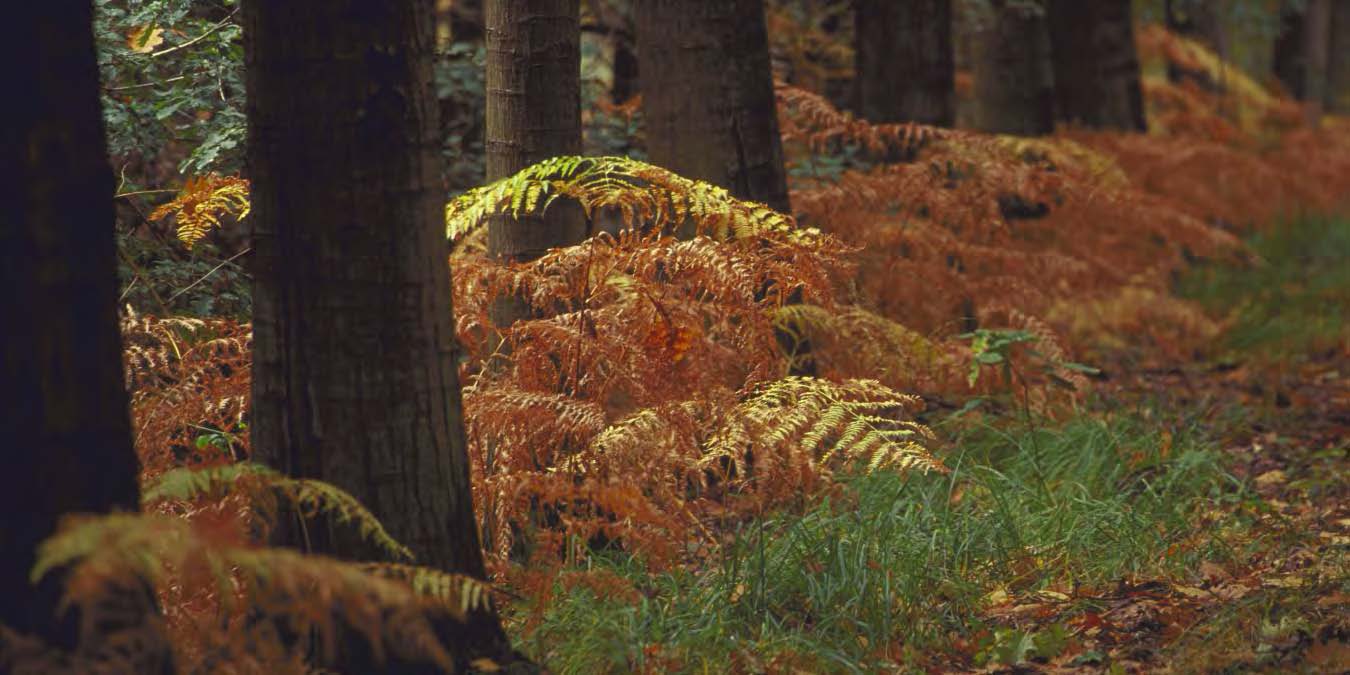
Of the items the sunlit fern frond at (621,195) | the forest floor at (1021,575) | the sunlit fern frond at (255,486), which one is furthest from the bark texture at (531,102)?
the sunlit fern frond at (255,486)

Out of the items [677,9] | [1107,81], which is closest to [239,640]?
[677,9]

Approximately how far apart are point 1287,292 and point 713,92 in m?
6.29

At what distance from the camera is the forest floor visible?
3348 millimetres

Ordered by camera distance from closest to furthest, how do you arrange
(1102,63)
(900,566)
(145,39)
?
(900,566) → (145,39) → (1102,63)

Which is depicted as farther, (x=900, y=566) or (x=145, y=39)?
(x=145, y=39)

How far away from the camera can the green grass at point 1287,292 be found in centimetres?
830

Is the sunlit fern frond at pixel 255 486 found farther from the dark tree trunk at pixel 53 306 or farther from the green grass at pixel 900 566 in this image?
the green grass at pixel 900 566

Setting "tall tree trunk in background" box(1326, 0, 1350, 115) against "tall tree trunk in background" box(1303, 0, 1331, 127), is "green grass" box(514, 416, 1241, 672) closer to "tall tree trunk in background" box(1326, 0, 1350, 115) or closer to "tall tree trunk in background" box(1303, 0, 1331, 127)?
"tall tree trunk in background" box(1303, 0, 1331, 127)

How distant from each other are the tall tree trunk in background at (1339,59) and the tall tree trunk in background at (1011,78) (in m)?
11.9

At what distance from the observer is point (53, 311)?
222 centimetres

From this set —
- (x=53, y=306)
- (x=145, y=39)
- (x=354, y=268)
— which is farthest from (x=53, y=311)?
(x=145, y=39)

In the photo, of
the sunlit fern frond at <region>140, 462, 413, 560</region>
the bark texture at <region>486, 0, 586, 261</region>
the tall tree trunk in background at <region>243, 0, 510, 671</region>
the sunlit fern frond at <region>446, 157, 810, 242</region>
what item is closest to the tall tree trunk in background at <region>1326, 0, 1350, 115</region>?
the bark texture at <region>486, 0, 586, 261</region>

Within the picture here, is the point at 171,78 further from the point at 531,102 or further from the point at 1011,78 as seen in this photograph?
the point at 1011,78

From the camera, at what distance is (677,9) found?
5527mm
